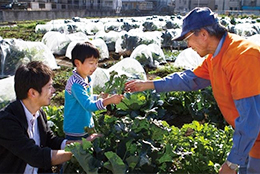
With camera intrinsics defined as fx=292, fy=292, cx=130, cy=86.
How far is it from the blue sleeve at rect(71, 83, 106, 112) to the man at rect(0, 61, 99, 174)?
0.46m

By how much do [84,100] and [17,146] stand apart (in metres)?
0.77

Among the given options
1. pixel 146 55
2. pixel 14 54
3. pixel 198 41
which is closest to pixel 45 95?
pixel 198 41

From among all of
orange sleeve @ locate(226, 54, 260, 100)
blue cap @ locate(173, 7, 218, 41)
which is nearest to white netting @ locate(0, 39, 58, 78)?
blue cap @ locate(173, 7, 218, 41)

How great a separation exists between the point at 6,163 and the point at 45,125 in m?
0.46

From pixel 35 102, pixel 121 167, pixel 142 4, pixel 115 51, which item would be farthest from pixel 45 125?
pixel 142 4

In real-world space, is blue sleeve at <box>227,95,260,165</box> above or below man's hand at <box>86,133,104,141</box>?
above

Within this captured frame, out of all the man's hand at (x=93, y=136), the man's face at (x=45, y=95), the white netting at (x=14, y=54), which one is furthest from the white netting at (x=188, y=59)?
the man's face at (x=45, y=95)

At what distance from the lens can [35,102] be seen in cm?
225

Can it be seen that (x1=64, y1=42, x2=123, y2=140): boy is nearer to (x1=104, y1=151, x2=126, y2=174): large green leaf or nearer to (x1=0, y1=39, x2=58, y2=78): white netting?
(x1=104, y1=151, x2=126, y2=174): large green leaf

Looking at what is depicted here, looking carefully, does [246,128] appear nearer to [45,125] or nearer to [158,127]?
[158,127]

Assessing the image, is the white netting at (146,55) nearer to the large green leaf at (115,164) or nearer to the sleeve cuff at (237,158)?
the large green leaf at (115,164)

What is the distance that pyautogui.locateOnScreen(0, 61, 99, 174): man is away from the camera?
2.09 m

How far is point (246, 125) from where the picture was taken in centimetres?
182

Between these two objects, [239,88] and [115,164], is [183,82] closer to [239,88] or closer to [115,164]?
[239,88]
